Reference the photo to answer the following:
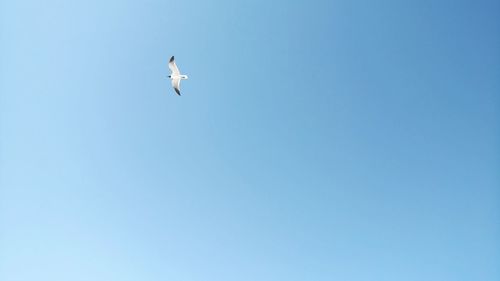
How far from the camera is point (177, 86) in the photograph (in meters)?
47.4

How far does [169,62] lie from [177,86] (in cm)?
329

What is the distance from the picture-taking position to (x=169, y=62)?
4616 cm
